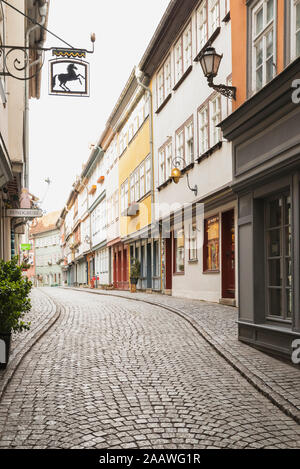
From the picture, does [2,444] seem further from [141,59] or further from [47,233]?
[47,233]

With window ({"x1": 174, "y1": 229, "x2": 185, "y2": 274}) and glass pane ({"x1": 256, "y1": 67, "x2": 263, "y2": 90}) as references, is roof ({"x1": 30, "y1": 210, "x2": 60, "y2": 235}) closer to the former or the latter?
window ({"x1": 174, "y1": 229, "x2": 185, "y2": 274})

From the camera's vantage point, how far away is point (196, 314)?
13.3 meters

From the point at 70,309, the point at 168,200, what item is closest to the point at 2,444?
the point at 70,309

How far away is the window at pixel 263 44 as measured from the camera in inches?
332

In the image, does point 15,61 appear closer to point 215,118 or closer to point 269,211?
point 269,211

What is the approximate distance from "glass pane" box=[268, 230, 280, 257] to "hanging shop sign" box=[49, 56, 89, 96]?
13.2 ft

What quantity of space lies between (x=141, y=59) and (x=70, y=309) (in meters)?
12.5

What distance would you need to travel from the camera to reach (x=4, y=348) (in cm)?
721

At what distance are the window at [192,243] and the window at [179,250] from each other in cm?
109

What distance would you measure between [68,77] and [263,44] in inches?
133

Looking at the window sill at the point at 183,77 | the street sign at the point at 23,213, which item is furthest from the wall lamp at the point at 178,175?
the street sign at the point at 23,213

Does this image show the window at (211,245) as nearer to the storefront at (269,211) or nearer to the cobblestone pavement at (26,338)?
the cobblestone pavement at (26,338)

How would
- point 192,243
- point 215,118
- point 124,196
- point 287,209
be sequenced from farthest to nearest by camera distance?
point 124,196
point 192,243
point 215,118
point 287,209

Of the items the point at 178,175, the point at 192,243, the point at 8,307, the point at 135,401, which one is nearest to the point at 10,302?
the point at 8,307
